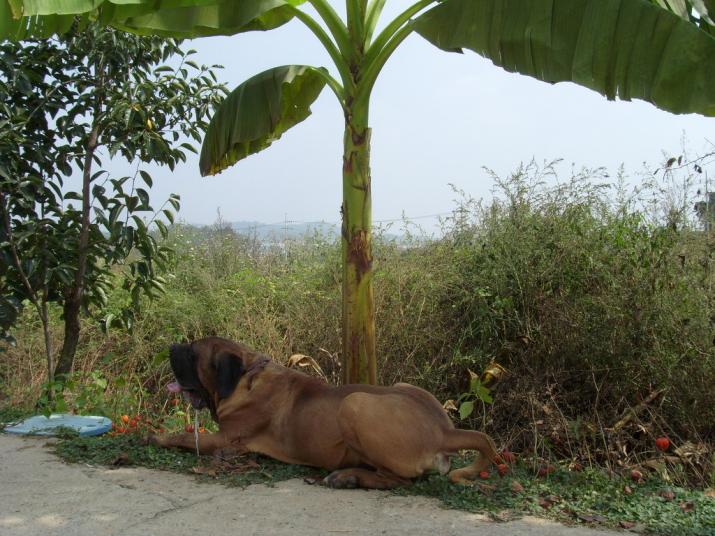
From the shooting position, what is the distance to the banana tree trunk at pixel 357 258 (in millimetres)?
5871

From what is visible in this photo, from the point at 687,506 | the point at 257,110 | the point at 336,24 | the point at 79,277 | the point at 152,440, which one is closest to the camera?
the point at 687,506

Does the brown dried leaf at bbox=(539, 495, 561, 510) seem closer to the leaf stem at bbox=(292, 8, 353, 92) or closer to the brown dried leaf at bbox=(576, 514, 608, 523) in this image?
the brown dried leaf at bbox=(576, 514, 608, 523)

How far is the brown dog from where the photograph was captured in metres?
4.73

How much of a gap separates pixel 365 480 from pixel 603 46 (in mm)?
3216

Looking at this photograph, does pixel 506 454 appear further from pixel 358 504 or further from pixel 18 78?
pixel 18 78

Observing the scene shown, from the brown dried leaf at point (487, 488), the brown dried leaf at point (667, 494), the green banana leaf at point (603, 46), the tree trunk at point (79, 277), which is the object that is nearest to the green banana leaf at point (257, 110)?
the tree trunk at point (79, 277)

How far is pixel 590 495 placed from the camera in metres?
4.65

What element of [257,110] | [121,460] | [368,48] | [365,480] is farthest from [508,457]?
[257,110]

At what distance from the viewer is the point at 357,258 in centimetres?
586

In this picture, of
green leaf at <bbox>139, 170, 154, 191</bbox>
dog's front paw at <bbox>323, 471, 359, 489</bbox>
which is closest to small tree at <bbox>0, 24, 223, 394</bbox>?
green leaf at <bbox>139, 170, 154, 191</bbox>

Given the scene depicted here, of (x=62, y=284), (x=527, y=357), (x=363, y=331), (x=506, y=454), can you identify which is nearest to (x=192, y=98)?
(x=62, y=284)

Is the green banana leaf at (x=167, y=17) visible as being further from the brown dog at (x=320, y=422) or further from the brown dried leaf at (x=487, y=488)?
the brown dried leaf at (x=487, y=488)

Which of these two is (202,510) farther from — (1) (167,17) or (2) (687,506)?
(1) (167,17)

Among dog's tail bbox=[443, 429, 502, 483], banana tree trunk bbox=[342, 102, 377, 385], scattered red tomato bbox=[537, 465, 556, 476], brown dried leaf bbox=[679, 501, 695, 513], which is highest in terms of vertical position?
banana tree trunk bbox=[342, 102, 377, 385]
